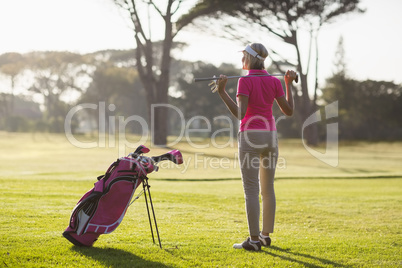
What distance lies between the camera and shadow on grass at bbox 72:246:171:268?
13.9ft

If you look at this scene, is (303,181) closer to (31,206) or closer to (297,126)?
(31,206)

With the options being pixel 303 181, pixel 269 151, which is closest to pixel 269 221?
pixel 269 151

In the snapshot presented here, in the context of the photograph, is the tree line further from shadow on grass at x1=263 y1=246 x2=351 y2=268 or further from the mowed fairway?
shadow on grass at x1=263 y1=246 x2=351 y2=268

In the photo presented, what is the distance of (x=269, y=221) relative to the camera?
16.9 ft

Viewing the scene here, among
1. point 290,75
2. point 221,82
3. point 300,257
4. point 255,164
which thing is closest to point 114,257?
point 255,164

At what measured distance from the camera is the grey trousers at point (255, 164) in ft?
15.7

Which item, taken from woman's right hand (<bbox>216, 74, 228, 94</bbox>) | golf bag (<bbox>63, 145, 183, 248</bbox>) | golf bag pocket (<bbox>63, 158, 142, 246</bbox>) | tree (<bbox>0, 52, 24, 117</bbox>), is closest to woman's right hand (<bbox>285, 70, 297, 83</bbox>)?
woman's right hand (<bbox>216, 74, 228, 94</bbox>)

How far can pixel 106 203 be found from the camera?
187 inches

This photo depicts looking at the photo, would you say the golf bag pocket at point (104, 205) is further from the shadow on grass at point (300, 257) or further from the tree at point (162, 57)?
the tree at point (162, 57)

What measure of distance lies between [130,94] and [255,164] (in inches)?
2541

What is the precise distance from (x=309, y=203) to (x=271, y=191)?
4.48 meters

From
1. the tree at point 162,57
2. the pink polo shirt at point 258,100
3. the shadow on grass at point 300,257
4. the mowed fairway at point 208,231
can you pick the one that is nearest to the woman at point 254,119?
the pink polo shirt at point 258,100

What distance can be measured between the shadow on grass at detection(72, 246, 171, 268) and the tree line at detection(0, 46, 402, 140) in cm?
3782

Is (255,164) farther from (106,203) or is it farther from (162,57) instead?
(162,57)
